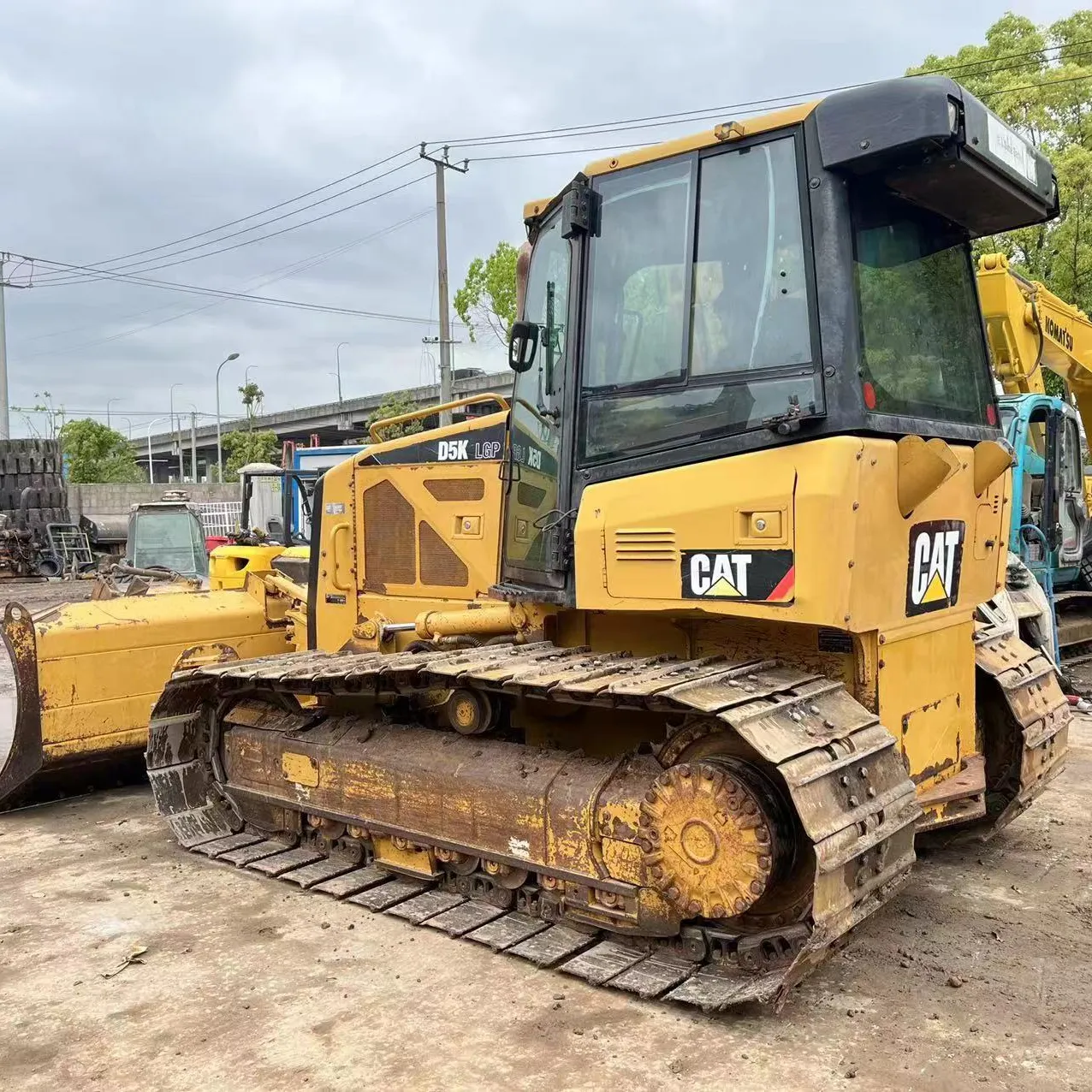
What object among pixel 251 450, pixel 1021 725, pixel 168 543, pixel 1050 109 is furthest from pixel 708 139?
pixel 251 450

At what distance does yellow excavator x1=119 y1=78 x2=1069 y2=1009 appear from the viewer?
3.48m

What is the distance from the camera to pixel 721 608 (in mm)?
3688

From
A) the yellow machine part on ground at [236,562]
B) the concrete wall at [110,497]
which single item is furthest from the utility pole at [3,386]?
the yellow machine part on ground at [236,562]

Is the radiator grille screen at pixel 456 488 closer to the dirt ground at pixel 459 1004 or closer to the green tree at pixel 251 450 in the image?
the dirt ground at pixel 459 1004

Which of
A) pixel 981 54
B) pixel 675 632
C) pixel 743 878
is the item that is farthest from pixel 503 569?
pixel 981 54

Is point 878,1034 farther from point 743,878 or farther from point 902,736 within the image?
point 902,736

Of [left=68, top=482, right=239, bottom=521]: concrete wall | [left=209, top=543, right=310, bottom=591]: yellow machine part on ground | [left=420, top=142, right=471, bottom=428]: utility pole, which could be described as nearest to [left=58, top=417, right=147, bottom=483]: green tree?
[left=68, top=482, right=239, bottom=521]: concrete wall

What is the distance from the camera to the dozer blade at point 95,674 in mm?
5910

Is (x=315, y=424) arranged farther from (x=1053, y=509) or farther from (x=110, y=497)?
(x=1053, y=509)

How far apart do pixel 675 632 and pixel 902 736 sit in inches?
37.3

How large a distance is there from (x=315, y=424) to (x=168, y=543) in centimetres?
5263

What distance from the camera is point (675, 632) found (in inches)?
166

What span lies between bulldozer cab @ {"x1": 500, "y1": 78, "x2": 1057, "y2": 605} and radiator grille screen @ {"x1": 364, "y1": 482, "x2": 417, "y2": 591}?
4.54 ft

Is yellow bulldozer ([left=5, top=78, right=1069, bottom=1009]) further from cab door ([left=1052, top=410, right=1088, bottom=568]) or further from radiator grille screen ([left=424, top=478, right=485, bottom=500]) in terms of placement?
cab door ([left=1052, top=410, right=1088, bottom=568])
